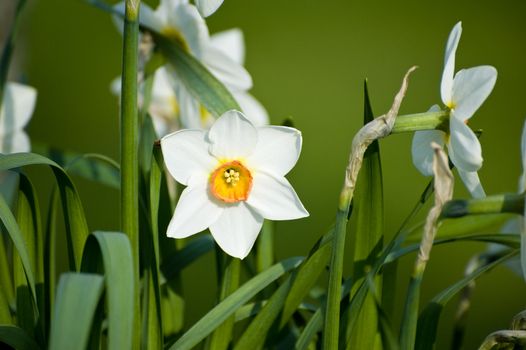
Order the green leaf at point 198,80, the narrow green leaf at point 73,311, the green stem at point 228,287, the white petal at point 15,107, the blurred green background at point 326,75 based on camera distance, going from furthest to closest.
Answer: the blurred green background at point 326,75 < the white petal at point 15,107 < the green leaf at point 198,80 < the green stem at point 228,287 < the narrow green leaf at point 73,311

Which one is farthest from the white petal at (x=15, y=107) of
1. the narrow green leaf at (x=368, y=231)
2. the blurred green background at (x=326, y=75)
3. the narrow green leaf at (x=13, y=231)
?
the blurred green background at (x=326, y=75)

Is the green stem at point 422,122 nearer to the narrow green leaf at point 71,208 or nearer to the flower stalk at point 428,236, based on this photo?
the flower stalk at point 428,236

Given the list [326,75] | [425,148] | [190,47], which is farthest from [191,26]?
[326,75]

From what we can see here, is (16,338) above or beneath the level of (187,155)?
beneath

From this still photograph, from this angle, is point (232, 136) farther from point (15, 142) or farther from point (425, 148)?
point (15, 142)

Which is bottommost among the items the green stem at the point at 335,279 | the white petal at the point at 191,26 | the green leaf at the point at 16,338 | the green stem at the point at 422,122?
the green leaf at the point at 16,338

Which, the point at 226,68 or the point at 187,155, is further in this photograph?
the point at 226,68

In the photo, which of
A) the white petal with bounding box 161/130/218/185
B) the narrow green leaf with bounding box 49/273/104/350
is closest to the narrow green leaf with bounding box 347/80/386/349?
the white petal with bounding box 161/130/218/185
